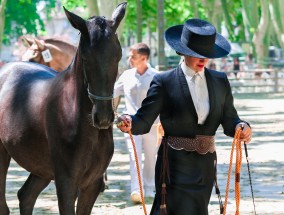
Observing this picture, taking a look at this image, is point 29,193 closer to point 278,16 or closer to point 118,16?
point 118,16

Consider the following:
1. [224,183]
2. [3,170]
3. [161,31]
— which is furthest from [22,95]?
[161,31]

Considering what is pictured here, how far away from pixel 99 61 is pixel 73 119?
2.30 feet

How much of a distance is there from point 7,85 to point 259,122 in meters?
18.3

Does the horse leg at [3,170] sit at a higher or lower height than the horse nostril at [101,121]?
lower

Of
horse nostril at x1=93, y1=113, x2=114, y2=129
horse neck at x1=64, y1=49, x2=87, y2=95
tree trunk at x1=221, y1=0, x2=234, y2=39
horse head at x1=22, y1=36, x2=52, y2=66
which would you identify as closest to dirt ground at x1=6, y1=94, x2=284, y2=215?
horse head at x1=22, y1=36, x2=52, y2=66

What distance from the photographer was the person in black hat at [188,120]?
762cm

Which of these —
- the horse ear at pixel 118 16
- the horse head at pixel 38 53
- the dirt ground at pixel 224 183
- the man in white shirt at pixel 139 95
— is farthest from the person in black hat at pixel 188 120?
the horse head at pixel 38 53

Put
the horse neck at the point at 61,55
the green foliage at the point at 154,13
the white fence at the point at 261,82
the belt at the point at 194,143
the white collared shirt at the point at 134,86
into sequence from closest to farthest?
the belt at the point at 194,143, the white collared shirt at the point at 134,86, the horse neck at the point at 61,55, the white fence at the point at 261,82, the green foliage at the point at 154,13

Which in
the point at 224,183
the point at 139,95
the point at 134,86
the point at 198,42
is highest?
the point at 198,42

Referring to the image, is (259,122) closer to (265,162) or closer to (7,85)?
(265,162)

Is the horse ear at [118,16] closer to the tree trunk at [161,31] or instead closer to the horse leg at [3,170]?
the horse leg at [3,170]

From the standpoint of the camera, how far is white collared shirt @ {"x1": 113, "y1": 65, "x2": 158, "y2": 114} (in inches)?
508

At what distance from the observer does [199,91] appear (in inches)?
303

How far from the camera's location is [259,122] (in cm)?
2764
